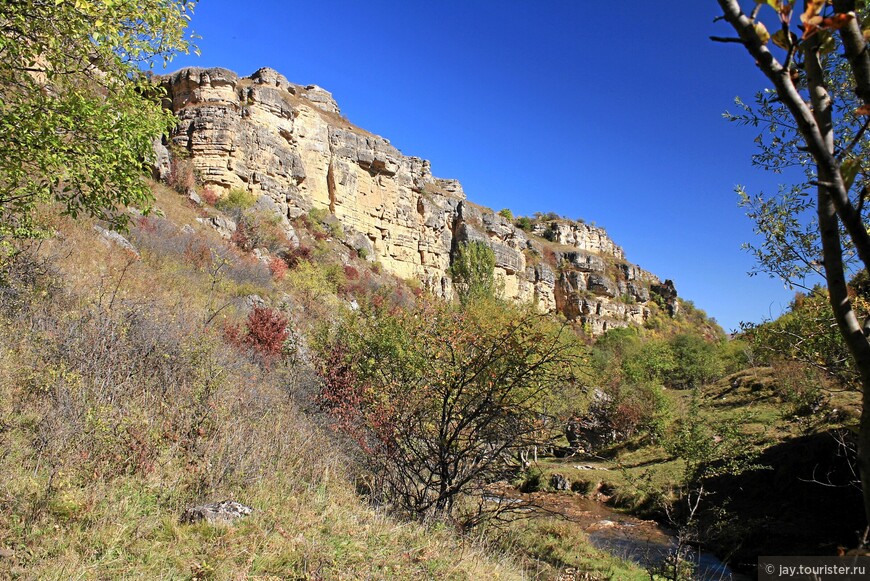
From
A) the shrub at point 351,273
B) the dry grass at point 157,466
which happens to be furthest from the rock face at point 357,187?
the dry grass at point 157,466

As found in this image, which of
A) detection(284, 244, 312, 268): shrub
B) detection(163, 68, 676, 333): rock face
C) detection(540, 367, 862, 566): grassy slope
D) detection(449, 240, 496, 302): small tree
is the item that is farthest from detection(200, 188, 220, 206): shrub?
detection(540, 367, 862, 566): grassy slope

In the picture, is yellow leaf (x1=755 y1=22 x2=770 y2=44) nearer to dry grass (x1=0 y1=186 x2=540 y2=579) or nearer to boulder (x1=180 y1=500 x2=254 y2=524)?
dry grass (x1=0 y1=186 x2=540 y2=579)

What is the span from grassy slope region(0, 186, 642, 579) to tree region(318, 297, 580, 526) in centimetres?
71

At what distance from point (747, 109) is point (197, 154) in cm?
2805

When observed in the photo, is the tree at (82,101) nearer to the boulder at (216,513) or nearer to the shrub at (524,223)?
the boulder at (216,513)

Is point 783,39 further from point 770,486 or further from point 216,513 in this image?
point 770,486

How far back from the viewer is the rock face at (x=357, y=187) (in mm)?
26984

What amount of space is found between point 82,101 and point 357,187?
31.8 m

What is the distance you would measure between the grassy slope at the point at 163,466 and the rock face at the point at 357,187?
10.4 metres

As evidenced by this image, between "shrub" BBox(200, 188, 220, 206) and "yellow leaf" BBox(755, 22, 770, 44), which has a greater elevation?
"shrub" BBox(200, 188, 220, 206)

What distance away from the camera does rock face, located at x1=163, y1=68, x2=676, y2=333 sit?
26984mm

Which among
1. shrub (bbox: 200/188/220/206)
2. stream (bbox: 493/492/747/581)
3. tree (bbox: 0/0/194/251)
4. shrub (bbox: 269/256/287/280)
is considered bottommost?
stream (bbox: 493/492/747/581)

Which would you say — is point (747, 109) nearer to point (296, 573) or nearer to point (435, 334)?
point (435, 334)

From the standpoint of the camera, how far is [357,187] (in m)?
35.4
